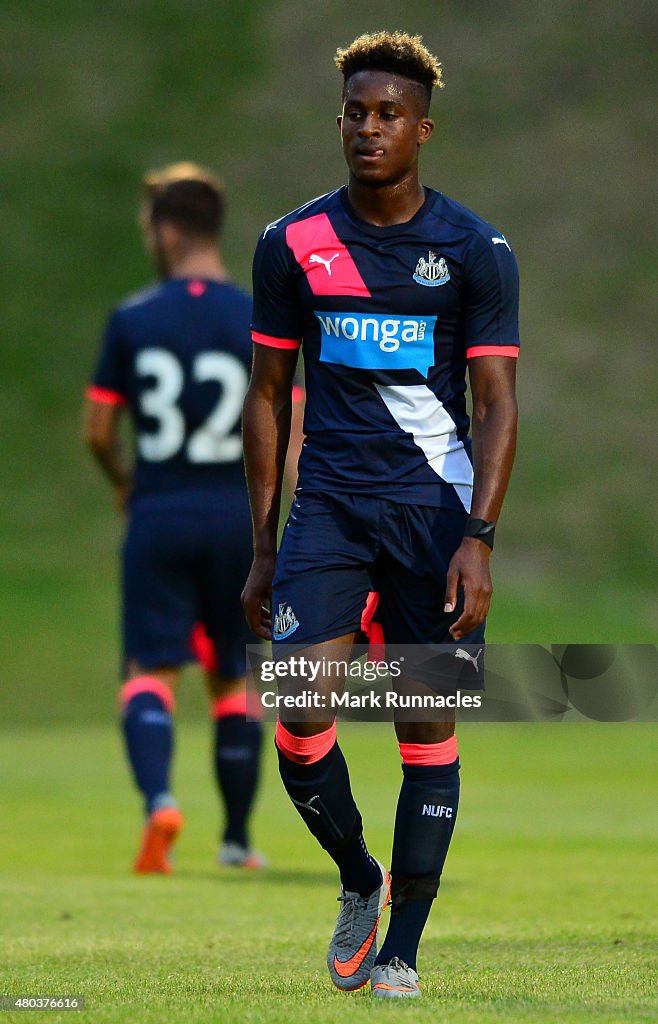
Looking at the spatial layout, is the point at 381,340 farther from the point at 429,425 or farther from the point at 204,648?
the point at 204,648

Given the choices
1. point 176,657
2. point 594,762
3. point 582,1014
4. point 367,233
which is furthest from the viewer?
point 594,762

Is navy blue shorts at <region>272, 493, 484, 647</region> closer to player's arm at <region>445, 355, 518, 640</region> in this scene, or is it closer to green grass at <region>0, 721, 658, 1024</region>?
player's arm at <region>445, 355, 518, 640</region>

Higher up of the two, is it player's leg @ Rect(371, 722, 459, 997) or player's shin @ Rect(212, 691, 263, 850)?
player's leg @ Rect(371, 722, 459, 997)

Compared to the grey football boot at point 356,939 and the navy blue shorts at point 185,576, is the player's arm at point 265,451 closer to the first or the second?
the grey football boot at point 356,939

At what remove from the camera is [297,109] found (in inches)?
1389

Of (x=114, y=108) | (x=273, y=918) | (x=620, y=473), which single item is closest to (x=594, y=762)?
→ (x=273, y=918)

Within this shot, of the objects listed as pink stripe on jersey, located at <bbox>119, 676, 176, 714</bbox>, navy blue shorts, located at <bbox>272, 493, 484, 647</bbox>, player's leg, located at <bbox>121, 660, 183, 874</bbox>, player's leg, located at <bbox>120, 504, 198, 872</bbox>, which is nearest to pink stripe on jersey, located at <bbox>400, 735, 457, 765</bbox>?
navy blue shorts, located at <bbox>272, 493, 484, 647</bbox>

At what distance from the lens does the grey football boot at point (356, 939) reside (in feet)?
14.4

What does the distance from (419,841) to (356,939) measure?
11.7 inches

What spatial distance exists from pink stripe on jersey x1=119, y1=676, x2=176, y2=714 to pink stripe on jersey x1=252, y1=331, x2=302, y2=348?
338 cm

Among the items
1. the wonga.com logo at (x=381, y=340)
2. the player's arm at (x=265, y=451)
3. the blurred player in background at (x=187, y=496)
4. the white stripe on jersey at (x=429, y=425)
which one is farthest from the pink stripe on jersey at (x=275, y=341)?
the blurred player in background at (x=187, y=496)

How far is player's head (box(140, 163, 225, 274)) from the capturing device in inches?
311

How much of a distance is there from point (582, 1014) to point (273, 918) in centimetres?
232

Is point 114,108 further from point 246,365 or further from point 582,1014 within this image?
point 582,1014
